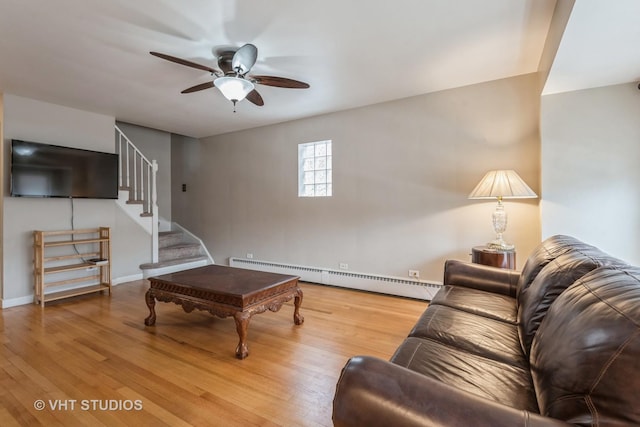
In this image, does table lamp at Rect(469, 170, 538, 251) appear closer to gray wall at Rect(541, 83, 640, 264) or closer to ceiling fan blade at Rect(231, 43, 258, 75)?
gray wall at Rect(541, 83, 640, 264)

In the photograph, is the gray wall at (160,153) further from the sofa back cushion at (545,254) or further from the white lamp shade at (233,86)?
the sofa back cushion at (545,254)

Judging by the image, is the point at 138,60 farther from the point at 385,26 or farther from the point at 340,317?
the point at 340,317

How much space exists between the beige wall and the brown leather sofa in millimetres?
1607

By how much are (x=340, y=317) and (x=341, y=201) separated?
1.64 meters

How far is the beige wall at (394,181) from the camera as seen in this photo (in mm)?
3076

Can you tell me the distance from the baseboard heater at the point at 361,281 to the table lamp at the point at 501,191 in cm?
91

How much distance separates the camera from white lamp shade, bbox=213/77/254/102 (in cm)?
226

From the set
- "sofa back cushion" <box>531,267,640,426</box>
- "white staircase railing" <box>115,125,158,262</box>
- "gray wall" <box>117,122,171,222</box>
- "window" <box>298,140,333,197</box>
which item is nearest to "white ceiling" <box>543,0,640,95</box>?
"sofa back cushion" <box>531,267,640,426</box>

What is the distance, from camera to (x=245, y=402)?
1.73m

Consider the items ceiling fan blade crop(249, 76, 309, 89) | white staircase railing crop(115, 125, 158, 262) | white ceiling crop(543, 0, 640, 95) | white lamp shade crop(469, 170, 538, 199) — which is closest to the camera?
white ceiling crop(543, 0, 640, 95)

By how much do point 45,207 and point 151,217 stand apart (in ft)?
4.27

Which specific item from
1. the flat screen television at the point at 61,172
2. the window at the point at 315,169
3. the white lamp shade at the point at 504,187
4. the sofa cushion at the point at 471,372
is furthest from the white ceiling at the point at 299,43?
the sofa cushion at the point at 471,372

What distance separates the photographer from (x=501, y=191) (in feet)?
8.69

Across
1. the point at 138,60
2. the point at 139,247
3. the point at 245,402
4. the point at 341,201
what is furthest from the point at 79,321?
the point at 341,201
